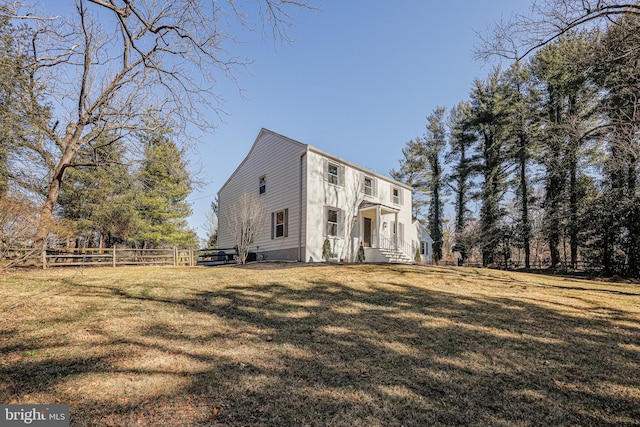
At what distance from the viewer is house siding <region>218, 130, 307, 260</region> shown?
14.9 m

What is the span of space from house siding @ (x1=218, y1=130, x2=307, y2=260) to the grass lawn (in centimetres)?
770

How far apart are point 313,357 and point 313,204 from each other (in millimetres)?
10792

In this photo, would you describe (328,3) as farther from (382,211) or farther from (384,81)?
(382,211)

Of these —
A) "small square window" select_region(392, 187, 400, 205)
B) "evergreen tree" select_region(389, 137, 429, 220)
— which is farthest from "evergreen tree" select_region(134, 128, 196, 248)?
"evergreen tree" select_region(389, 137, 429, 220)

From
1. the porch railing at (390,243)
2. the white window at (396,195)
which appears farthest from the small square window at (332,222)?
the white window at (396,195)

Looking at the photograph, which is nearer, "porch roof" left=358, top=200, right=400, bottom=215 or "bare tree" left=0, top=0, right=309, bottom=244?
"bare tree" left=0, top=0, right=309, bottom=244

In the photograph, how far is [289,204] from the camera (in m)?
15.2

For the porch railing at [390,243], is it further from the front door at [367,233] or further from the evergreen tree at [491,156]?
the evergreen tree at [491,156]

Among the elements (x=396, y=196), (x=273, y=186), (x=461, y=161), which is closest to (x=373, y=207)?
(x=396, y=196)

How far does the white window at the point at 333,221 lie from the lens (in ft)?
50.4

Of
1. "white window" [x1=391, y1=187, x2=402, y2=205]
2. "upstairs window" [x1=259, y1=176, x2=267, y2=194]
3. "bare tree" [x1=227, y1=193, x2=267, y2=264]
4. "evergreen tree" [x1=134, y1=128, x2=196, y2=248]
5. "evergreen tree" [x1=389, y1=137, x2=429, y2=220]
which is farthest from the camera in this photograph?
"evergreen tree" [x1=389, y1=137, x2=429, y2=220]

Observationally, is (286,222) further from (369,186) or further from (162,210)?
(162,210)

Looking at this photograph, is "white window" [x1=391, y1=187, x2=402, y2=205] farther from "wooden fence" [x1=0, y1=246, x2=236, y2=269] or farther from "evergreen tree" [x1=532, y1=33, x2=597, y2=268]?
"wooden fence" [x1=0, y1=246, x2=236, y2=269]

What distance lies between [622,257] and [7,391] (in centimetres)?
2169
